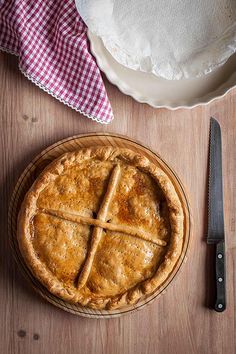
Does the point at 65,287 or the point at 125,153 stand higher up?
the point at 125,153

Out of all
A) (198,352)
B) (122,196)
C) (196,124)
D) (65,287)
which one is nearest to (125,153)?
(122,196)

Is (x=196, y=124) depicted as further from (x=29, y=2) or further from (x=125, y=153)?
(x=29, y=2)

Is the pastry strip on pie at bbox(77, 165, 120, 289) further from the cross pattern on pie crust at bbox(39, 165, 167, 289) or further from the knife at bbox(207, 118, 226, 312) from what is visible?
the knife at bbox(207, 118, 226, 312)

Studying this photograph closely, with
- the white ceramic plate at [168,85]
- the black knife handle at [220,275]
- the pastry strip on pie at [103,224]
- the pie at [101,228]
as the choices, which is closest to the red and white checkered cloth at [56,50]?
the white ceramic plate at [168,85]

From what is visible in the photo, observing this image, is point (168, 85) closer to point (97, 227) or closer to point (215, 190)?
point (215, 190)

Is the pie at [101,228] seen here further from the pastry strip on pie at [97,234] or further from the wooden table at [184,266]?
the wooden table at [184,266]

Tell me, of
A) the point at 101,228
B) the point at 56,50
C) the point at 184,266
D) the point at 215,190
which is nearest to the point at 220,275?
the point at 184,266
